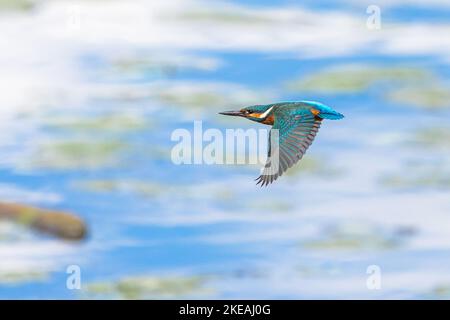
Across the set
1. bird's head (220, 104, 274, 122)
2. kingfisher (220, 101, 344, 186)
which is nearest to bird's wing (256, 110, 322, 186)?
kingfisher (220, 101, 344, 186)

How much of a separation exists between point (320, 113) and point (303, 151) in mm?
292

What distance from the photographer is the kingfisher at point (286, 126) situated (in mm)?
5488

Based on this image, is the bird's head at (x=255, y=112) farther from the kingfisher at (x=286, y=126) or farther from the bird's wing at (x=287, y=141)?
the bird's wing at (x=287, y=141)

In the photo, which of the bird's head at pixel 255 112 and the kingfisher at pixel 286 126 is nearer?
the kingfisher at pixel 286 126

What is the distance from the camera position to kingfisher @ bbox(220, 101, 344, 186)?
5488 millimetres

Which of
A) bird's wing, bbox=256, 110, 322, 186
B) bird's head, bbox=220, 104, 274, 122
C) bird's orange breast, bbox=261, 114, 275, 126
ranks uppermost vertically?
bird's head, bbox=220, 104, 274, 122

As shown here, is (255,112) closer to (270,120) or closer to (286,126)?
(270,120)

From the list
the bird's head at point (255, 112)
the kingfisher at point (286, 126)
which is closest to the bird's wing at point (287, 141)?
the kingfisher at point (286, 126)

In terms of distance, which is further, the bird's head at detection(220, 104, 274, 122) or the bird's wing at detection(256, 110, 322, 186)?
the bird's head at detection(220, 104, 274, 122)

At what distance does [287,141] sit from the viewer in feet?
18.4

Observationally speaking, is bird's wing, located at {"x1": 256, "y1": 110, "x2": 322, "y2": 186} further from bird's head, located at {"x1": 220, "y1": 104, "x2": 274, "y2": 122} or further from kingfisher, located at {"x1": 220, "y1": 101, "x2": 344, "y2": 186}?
bird's head, located at {"x1": 220, "y1": 104, "x2": 274, "y2": 122}

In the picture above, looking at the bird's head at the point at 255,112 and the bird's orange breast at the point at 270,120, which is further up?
the bird's head at the point at 255,112
